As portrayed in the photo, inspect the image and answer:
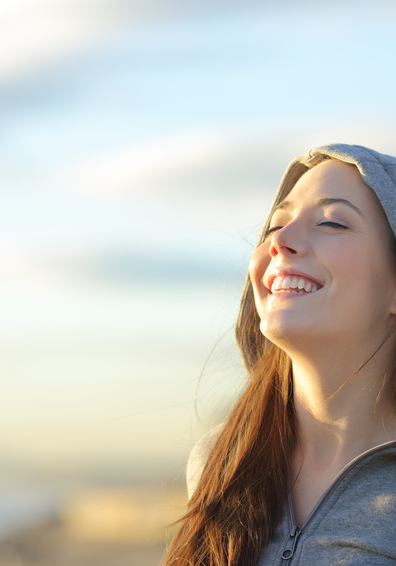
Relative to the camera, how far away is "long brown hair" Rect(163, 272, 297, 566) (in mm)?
2996

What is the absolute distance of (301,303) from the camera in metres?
2.97

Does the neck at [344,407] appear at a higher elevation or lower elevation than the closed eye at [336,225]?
lower

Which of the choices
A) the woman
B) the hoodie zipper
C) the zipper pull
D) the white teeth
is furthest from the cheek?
the zipper pull

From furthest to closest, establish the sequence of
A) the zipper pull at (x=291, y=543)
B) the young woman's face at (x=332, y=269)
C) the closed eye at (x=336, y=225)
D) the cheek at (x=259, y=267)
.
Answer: the cheek at (x=259, y=267) → the closed eye at (x=336, y=225) → the young woman's face at (x=332, y=269) → the zipper pull at (x=291, y=543)

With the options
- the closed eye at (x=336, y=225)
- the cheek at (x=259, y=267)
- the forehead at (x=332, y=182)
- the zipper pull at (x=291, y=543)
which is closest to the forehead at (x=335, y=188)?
the forehead at (x=332, y=182)

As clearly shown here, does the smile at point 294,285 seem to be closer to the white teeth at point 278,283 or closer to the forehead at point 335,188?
the white teeth at point 278,283

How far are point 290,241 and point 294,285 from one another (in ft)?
0.58

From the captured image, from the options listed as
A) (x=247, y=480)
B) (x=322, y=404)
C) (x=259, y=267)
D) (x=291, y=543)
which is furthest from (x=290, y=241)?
(x=291, y=543)

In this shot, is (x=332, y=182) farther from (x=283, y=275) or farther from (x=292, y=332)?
(x=292, y=332)

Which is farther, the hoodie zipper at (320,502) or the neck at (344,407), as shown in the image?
the neck at (344,407)

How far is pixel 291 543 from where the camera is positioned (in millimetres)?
2881

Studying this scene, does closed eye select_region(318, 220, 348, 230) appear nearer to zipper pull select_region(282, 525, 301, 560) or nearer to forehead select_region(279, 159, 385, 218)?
forehead select_region(279, 159, 385, 218)

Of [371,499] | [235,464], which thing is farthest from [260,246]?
[371,499]

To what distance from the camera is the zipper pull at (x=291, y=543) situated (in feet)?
9.34
